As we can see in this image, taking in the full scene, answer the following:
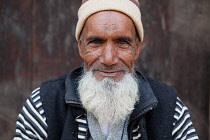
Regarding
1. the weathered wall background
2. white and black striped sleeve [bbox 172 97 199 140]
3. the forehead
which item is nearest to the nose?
the forehead

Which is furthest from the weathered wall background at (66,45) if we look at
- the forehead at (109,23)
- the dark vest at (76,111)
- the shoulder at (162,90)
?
the forehead at (109,23)

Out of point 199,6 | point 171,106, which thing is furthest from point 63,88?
point 199,6

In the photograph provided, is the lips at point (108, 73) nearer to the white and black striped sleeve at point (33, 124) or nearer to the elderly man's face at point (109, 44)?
the elderly man's face at point (109, 44)

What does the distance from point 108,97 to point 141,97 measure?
Answer: 9.7 inches

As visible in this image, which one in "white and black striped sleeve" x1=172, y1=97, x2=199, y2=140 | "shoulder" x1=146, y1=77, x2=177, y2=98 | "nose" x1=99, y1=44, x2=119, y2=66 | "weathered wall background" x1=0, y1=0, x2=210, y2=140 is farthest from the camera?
"weathered wall background" x1=0, y1=0, x2=210, y2=140

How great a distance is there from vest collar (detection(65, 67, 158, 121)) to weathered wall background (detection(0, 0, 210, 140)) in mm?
986

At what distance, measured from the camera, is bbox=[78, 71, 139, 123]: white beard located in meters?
2.21

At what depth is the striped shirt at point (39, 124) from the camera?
222cm

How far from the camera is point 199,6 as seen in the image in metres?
3.39

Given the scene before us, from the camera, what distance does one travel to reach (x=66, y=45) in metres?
3.41

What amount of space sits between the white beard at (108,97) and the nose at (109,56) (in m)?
0.11

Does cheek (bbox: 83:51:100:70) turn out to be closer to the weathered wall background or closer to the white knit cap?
the white knit cap

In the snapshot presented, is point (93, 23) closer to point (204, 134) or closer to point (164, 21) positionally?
point (164, 21)

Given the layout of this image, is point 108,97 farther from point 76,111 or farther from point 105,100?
point 76,111
